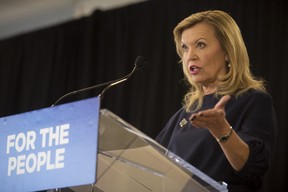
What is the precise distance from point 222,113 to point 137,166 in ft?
0.94

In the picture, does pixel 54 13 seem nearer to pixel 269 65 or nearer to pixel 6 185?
pixel 269 65

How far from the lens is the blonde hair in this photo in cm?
241

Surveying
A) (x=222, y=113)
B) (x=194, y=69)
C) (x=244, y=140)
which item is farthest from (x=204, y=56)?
(x=222, y=113)

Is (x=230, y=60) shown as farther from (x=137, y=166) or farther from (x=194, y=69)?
(x=137, y=166)

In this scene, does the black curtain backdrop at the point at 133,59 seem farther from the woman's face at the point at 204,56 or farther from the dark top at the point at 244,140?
the dark top at the point at 244,140

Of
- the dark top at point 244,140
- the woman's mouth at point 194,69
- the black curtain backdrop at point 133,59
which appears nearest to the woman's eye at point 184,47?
the woman's mouth at point 194,69

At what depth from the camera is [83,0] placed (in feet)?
19.7

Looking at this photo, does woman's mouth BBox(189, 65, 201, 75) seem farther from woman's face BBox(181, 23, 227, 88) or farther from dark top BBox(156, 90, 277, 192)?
dark top BBox(156, 90, 277, 192)

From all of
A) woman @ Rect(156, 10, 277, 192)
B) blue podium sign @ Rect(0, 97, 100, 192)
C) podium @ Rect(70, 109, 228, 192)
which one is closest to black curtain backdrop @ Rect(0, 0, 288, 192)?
woman @ Rect(156, 10, 277, 192)

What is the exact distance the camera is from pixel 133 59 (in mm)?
5254

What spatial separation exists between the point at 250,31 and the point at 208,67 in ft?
6.66

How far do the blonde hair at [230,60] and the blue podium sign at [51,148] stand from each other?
2.57 ft

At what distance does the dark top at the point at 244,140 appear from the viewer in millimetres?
2080

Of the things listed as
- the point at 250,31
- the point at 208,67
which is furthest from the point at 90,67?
the point at 208,67
